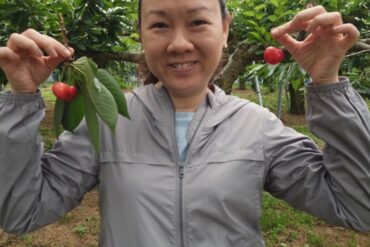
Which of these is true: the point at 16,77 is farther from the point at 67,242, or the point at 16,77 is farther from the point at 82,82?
the point at 67,242

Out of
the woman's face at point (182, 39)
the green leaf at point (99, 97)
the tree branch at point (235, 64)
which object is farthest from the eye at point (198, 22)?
the tree branch at point (235, 64)

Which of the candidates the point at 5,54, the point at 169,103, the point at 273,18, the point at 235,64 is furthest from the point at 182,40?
the point at 235,64

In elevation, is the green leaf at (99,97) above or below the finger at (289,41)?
below

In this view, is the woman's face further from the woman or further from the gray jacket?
the gray jacket

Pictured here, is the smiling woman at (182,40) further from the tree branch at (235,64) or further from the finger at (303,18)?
the tree branch at (235,64)

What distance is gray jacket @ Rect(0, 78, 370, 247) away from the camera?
1027 millimetres

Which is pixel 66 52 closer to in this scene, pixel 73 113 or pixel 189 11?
pixel 73 113

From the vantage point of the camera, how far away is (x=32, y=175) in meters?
1.02

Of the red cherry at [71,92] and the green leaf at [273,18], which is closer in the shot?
the red cherry at [71,92]

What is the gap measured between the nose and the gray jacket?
186 millimetres

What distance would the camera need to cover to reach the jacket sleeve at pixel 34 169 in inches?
39.1

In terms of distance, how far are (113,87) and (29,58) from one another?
0.66ft

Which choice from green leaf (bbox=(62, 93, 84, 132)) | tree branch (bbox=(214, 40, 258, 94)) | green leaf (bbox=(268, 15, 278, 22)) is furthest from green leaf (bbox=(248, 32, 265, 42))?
green leaf (bbox=(62, 93, 84, 132))

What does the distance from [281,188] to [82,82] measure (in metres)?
0.59
